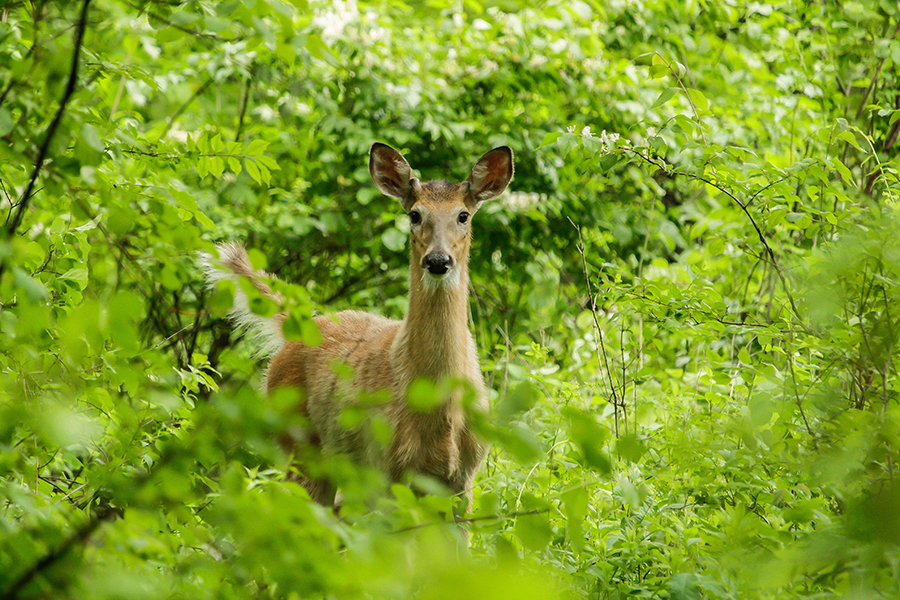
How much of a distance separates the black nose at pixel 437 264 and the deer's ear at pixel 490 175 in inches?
33.8

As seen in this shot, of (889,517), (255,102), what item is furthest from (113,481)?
(255,102)

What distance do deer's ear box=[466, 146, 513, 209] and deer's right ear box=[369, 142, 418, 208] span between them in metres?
0.40

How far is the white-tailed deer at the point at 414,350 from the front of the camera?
4293 mm

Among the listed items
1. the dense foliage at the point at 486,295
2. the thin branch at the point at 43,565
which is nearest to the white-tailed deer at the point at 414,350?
the dense foliage at the point at 486,295

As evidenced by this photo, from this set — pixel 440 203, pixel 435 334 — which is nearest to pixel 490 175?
pixel 440 203

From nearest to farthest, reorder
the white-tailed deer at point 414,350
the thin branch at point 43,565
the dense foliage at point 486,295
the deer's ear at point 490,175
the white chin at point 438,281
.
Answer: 1. the thin branch at point 43,565
2. the dense foliage at point 486,295
3. the white-tailed deer at point 414,350
4. the white chin at point 438,281
5. the deer's ear at point 490,175

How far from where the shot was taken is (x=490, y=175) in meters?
5.35

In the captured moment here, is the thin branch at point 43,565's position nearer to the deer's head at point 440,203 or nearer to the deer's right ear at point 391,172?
the deer's head at point 440,203

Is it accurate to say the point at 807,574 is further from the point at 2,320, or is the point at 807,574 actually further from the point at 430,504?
the point at 2,320

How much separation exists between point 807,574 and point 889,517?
685mm

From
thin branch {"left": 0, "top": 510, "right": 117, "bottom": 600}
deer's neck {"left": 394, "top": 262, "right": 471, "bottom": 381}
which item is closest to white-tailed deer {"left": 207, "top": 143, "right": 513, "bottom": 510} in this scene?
deer's neck {"left": 394, "top": 262, "right": 471, "bottom": 381}

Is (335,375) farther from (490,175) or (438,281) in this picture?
(490,175)

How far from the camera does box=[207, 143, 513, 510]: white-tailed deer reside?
429cm

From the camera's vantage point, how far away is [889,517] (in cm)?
153
